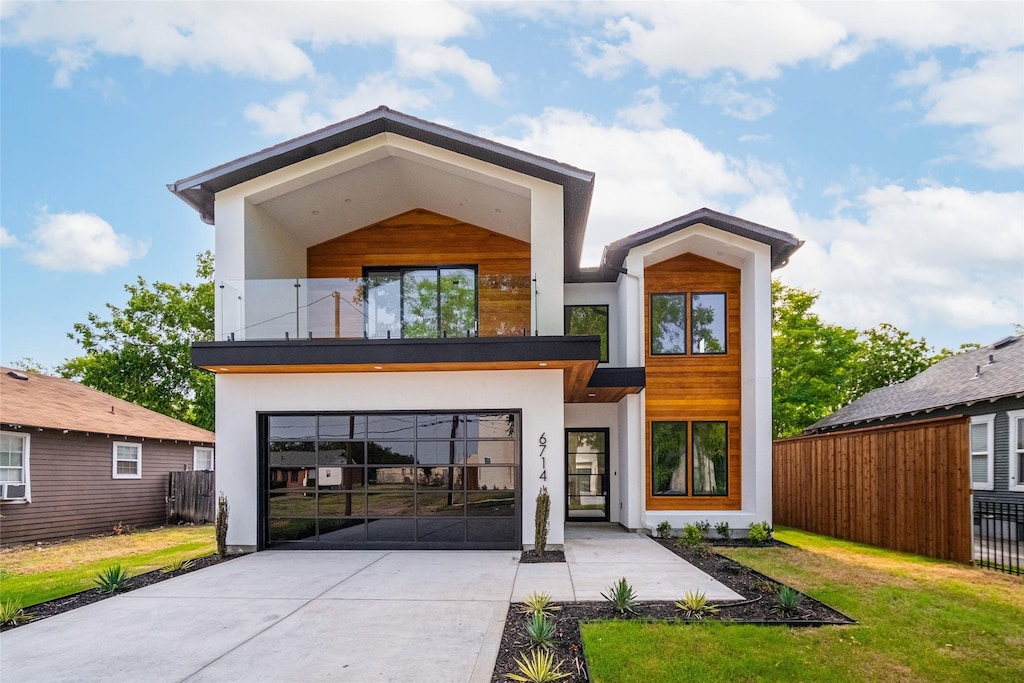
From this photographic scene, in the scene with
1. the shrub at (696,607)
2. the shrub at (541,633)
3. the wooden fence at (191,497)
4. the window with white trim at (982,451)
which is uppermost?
the window with white trim at (982,451)

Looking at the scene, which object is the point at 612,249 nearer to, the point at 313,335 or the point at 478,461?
the point at 478,461

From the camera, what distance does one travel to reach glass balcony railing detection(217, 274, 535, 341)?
10539 mm

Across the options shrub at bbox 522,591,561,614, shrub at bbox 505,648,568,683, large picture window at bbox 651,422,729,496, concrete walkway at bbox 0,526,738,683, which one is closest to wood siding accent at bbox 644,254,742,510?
large picture window at bbox 651,422,729,496

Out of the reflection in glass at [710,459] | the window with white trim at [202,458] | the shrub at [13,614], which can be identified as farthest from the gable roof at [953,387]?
the window with white trim at [202,458]

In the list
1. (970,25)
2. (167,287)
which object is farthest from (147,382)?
(970,25)

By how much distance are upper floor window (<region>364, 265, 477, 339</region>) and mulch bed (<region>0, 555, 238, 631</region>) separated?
4.50m

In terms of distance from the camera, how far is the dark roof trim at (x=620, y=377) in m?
12.7

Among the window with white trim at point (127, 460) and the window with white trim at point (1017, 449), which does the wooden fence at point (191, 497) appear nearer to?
the window with white trim at point (127, 460)

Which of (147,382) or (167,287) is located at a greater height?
(167,287)

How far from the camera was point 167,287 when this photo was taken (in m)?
30.6

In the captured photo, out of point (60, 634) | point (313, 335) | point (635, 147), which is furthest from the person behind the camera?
point (635, 147)

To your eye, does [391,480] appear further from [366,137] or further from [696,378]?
[696,378]

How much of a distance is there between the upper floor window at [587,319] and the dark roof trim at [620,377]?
2.78 metres

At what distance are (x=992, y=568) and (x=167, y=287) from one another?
105ft
